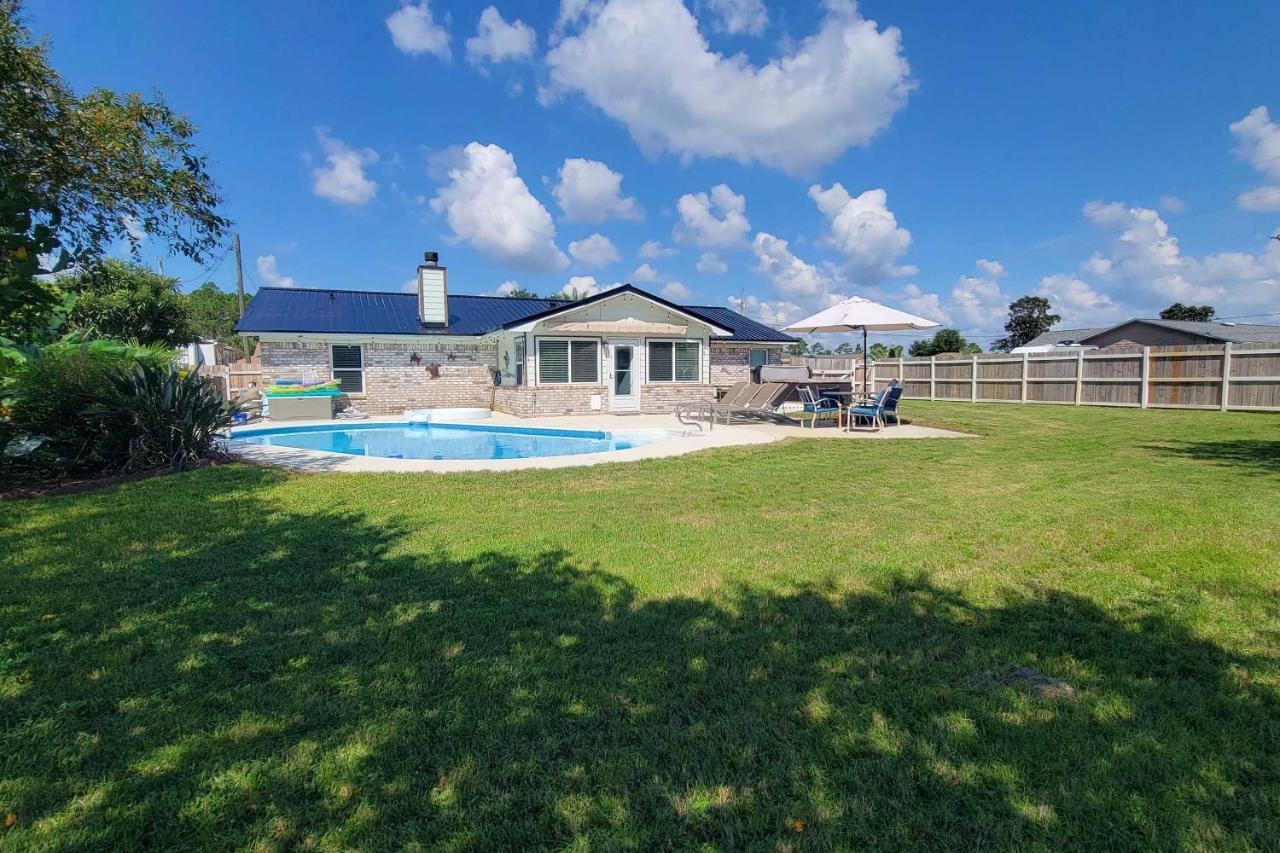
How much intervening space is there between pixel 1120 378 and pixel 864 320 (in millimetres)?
12208

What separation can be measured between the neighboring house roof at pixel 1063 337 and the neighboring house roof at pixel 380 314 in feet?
109

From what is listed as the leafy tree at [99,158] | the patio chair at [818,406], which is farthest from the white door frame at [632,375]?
the leafy tree at [99,158]

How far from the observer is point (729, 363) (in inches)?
Result: 999

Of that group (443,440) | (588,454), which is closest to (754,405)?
(588,454)

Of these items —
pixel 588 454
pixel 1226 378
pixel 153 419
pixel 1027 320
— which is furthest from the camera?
pixel 1027 320

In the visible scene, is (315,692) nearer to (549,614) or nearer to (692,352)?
(549,614)

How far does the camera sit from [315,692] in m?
2.90

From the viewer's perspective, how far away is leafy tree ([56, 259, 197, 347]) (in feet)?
81.5

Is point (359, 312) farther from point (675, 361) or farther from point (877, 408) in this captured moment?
point (877, 408)

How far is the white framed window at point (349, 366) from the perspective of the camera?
73.0 feet

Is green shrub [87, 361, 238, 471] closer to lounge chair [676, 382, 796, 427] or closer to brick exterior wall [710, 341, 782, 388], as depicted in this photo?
lounge chair [676, 382, 796, 427]

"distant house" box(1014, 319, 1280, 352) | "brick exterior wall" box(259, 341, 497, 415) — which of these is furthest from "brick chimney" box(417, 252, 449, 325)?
"distant house" box(1014, 319, 1280, 352)

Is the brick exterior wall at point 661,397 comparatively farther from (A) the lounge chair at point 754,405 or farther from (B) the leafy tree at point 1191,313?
(B) the leafy tree at point 1191,313

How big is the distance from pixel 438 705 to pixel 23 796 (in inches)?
56.2
